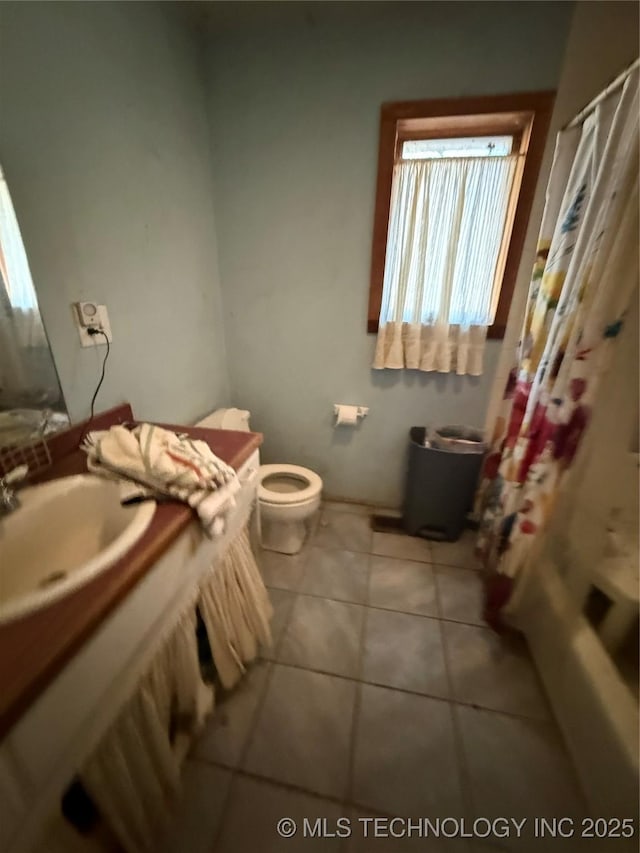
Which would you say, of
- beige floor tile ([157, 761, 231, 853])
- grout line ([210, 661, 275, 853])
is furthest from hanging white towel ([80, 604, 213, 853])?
grout line ([210, 661, 275, 853])

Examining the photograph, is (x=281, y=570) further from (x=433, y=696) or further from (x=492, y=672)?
(x=492, y=672)

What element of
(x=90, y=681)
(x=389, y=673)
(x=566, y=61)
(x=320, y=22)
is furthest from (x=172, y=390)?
(x=566, y=61)

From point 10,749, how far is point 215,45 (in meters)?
2.33

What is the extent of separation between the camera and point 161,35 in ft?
4.25

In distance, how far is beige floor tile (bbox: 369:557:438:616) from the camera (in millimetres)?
1541

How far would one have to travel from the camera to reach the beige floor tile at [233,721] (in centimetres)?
106

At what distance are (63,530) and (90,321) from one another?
2.19 feet

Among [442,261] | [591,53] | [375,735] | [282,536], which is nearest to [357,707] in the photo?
[375,735]

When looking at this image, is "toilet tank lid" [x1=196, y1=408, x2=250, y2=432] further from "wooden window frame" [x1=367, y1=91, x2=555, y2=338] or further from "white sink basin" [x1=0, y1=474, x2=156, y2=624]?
"wooden window frame" [x1=367, y1=91, x2=555, y2=338]

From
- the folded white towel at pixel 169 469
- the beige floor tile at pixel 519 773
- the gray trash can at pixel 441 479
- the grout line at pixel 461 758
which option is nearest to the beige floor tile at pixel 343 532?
the gray trash can at pixel 441 479

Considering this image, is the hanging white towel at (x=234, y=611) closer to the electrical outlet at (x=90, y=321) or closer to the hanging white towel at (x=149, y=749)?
the hanging white towel at (x=149, y=749)

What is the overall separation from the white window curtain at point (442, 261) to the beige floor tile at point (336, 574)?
101cm

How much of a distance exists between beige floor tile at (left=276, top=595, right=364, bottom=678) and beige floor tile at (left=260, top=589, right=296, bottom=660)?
2 centimetres

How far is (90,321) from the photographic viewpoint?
115 centimetres
